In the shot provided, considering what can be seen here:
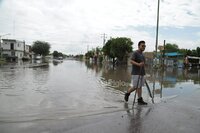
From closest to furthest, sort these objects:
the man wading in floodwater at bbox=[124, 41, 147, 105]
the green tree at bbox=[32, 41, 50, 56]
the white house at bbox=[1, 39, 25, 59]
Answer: the man wading in floodwater at bbox=[124, 41, 147, 105]
the white house at bbox=[1, 39, 25, 59]
the green tree at bbox=[32, 41, 50, 56]

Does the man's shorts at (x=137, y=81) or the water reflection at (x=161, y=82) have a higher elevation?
the man's shorts at (x=137, y=81)

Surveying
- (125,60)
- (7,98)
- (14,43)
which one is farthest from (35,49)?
(7,98)

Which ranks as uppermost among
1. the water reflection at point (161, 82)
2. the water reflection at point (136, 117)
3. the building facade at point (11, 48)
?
the building facade at point (11, 48)

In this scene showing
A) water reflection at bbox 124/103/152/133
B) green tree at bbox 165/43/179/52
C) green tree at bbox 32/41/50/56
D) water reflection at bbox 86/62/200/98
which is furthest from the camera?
green tree at bbox 32/41/50/56

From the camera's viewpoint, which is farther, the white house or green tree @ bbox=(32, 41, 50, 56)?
green tree @ bbox=(32, 41, 50, 56)

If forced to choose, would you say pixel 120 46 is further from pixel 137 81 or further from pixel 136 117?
pixel 136 117

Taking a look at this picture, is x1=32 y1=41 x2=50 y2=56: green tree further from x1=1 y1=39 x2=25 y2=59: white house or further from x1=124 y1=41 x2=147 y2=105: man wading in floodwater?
x1=124 y1=41 x2=147 y2=105: man wading in floodwater

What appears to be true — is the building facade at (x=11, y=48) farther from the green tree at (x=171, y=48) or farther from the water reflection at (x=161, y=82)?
the water reflection at (x=161, y=82)

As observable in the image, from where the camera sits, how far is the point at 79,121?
212 inches

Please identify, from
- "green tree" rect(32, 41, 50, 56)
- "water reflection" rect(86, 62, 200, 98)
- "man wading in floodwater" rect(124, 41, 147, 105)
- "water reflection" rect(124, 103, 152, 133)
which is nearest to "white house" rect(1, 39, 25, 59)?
"green tree" rect(32, 41, 50, 56)

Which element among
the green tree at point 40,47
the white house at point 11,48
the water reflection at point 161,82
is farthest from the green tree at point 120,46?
the green tree at point 40,47

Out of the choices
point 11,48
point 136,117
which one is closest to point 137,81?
point 136,117

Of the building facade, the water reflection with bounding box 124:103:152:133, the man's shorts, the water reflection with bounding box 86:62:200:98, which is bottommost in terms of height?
the water reflection with bounding box 86:62:200:98

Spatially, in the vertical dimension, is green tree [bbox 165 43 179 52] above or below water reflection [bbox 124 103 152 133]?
above
